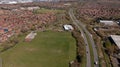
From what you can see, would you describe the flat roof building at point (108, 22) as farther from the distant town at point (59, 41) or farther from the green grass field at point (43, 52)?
the green grass field at point (43, 52)

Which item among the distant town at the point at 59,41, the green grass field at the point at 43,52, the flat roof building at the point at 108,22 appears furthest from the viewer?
the flat roof building at the point at 108,22

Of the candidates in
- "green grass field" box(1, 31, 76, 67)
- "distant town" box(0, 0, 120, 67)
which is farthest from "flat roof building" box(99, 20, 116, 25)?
"green grass field" box(1, 31, 76, 67)

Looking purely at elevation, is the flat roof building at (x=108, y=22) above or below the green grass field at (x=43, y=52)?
above

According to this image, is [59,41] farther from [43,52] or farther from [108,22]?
[108,22]

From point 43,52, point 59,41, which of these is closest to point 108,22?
point 59,41

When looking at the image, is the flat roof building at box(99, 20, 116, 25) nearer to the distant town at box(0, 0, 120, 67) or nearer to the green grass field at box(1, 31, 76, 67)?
the distant town at box(0, 0, 120, 67)

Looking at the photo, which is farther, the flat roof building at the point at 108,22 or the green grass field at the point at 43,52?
the flat roof building at the point at 108,22

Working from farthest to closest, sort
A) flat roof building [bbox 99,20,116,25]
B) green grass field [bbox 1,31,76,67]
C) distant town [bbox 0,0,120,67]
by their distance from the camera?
flat roof building [bbox 99,20,116,25] < distant town [bbox 0,0,120,67] < green grass field [bbox 1,31,76,67]

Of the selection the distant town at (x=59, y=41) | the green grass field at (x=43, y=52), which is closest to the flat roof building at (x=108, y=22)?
the distant town at (x=59, y=41)

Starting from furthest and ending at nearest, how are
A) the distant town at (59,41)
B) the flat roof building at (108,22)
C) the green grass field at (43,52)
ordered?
the flat roof building at (108,22), the distant town at (59,41), the green grass field at (43,52)
